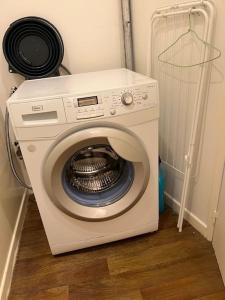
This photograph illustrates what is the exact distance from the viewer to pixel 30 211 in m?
1.68

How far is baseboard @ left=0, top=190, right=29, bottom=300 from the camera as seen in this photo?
112 centimetres

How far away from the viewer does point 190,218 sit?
1417 millimetres

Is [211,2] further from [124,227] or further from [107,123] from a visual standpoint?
[124,227]

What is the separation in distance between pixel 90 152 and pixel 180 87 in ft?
1.80

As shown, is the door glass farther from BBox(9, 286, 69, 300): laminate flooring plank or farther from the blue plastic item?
BBox(9, 286, 69, 300): laminate flooring plank

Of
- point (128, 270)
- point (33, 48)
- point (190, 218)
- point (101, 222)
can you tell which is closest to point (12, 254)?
point (101, 222)

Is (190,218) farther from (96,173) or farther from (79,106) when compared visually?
(79,106)

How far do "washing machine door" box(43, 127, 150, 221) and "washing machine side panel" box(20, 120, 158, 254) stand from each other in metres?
0.04

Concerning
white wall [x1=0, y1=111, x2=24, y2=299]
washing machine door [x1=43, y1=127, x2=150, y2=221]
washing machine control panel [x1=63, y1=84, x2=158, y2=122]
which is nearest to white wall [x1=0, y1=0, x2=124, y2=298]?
white wall [x1=0, y1=111, x2=24, y2=299]

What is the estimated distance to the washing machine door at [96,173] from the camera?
39.7 inches

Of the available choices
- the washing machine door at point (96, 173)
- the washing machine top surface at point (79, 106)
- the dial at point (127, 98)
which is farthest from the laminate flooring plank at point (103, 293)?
the dial at point (127, 98)

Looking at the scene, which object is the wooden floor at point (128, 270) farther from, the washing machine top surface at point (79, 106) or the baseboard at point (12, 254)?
the washing machine top surface at point (79, 106)

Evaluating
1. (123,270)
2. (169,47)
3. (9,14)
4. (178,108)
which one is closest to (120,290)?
(123,270)

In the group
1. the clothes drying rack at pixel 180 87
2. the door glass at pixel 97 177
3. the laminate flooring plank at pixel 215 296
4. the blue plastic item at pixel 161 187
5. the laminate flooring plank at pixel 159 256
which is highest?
the clothes drying rack at pixel 180 87
